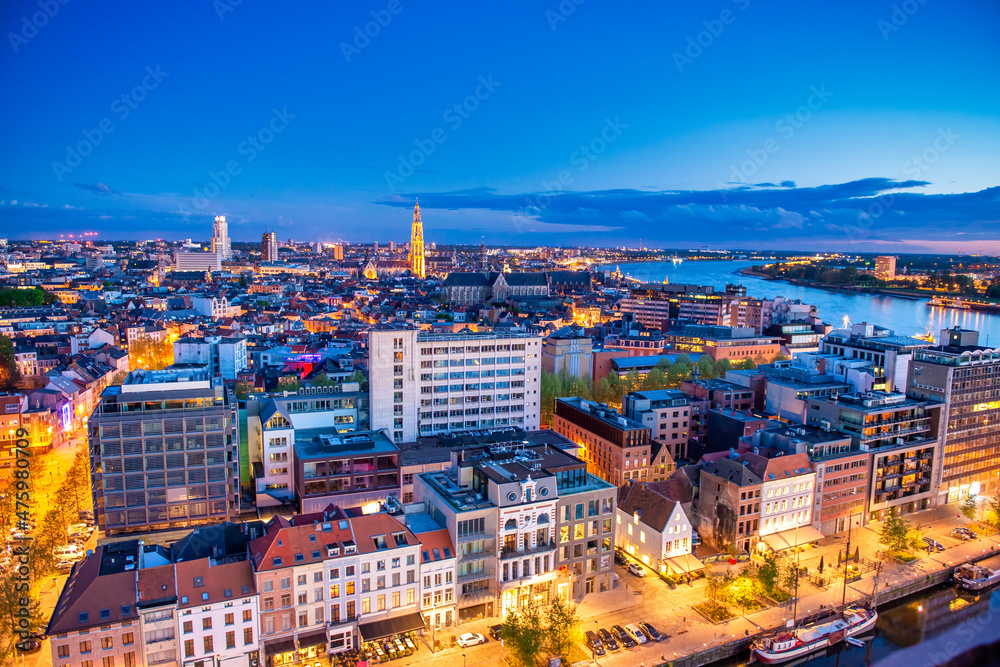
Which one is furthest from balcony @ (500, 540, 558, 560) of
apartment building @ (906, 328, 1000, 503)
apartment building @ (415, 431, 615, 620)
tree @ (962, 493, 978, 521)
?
apartment building @ (906, 328, 1000, 503)

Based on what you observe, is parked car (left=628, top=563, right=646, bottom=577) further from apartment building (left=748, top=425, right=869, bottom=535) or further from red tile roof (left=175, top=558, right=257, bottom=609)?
red tile roof (left=175, top=558, right=257, bottom=609)

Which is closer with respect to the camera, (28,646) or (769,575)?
(28,646)

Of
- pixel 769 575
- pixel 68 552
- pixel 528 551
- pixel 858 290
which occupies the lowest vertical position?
pixel 68 552

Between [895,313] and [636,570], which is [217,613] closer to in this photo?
[636,570]

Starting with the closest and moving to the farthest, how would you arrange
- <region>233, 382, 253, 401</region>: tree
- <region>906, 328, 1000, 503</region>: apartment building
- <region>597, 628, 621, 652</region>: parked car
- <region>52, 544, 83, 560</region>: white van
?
<region>597, 628, 621, 652</region>: parked car
<region>52, 544, 83, 560</region>: white van
<region>906, 328, 1000, 503</region>: apartment building
<region>233, 382, 253, 401</region>: tree

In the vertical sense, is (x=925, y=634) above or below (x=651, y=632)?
below

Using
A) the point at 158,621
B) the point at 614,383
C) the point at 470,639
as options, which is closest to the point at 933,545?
the point at 470,639

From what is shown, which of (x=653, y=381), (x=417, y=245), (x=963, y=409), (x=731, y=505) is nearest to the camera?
(x=731, y=505)

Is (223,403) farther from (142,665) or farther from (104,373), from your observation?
(104,373)
